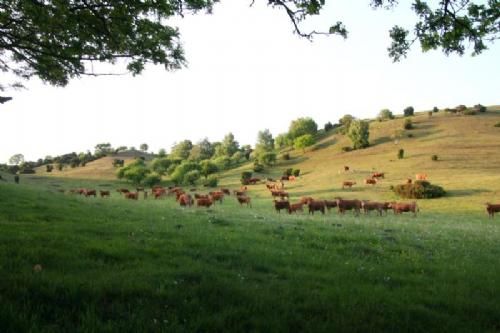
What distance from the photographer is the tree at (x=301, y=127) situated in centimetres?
11856

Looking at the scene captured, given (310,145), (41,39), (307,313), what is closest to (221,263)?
(307,313)

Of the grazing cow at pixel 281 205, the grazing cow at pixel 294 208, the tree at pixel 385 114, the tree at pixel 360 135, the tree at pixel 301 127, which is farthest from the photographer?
the tree at pixel 385 114

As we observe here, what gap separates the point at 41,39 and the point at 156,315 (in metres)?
9.53

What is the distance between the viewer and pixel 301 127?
118938mm

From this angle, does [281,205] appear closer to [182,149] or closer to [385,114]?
[182,149]

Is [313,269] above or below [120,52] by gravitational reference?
below

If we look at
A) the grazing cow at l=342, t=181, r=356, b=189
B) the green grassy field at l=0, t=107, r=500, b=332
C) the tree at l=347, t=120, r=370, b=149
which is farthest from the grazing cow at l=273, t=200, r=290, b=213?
the tree at l=347, t=120, r=370, b=149

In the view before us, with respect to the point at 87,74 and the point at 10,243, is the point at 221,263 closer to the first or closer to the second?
the point at 10,243

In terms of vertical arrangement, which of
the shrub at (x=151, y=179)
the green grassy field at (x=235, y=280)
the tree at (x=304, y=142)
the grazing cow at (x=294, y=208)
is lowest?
the grazing cow at (x=294, y=208)

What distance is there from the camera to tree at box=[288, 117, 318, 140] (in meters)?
119

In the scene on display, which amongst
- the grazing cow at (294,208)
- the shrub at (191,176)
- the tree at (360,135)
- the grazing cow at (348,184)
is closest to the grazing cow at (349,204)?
the grazing cow at (294,208)

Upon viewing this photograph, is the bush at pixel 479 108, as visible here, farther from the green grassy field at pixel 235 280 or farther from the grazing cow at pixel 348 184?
the green grassy field at pixel 235 280

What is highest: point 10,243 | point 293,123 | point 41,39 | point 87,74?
point 293,123

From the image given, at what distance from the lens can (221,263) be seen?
8.92m
